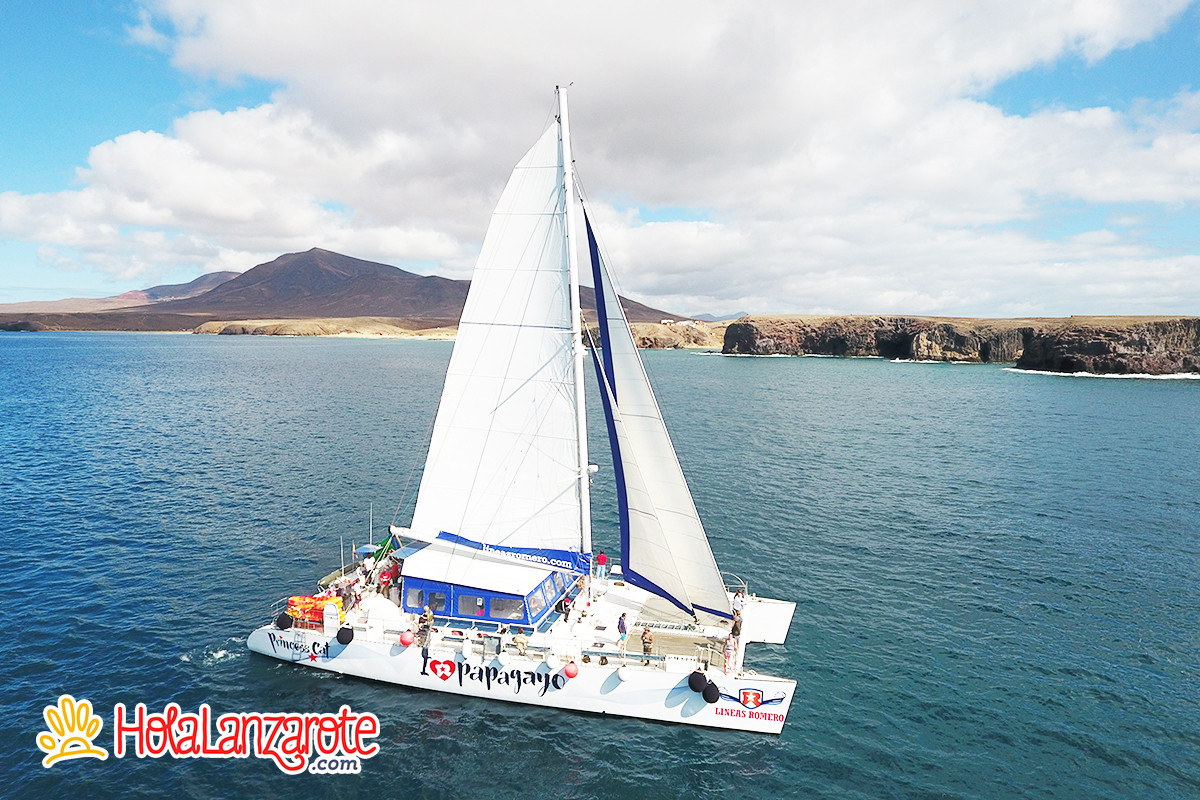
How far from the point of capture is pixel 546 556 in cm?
2509

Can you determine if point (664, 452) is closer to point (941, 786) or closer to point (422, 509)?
point (422, 509)

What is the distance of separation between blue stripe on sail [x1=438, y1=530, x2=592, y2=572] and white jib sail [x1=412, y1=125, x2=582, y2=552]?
0.80 feet

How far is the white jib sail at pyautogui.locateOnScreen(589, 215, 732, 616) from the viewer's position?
22.4 meters

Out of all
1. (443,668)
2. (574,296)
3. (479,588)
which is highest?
(574,296)

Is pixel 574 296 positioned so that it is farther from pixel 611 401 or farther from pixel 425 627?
pixel 425 627

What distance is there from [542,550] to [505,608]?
2.64 meters

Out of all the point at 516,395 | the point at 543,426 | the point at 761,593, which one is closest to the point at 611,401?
the point at 543,426

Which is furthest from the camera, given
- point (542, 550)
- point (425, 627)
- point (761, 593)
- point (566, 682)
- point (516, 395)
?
point (761, 593)

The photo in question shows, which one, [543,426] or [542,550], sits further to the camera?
[542,550]

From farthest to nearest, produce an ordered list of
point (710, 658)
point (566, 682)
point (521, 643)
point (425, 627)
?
point (425, 627), point (521, 643), point (566, 682), point (710, 658)

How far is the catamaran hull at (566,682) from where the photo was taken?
68.7 ft

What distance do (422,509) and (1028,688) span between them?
24512 mm

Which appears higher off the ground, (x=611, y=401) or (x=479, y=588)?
(x=611, y=401)

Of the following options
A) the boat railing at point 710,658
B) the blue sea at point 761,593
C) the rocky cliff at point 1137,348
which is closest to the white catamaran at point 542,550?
the boat railing at point 710,658
